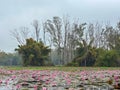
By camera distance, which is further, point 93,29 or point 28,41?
point 93,29

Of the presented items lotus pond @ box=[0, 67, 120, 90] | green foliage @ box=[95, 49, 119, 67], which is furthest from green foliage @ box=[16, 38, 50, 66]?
lotus pond @ box=[0, 67, 120, 90]

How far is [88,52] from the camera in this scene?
3738 centimetres

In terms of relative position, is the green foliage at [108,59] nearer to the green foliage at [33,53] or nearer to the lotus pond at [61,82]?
the green foliage at [33,53]

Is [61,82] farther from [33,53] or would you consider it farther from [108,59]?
[33,53]

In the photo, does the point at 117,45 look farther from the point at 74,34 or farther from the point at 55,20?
the point at 55,20

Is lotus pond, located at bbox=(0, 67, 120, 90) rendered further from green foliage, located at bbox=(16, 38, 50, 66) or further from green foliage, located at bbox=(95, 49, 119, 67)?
green foliage, located at bbox=(16, 38, 50, 66)

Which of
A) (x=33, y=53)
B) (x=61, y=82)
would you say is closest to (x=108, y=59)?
(x=33, y=53)

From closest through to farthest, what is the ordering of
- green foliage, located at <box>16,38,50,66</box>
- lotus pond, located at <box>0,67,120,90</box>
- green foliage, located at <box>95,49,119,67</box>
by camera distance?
lotus pond, located at <box>0,67,120,90</box>, green foliage, located at <box>95,49,119,67</box>, green foliage, located at <box>16,38,50,66</box>

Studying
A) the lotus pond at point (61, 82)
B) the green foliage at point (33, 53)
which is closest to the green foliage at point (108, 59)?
the green foliage at point (33, 53)

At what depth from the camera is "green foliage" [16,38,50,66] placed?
37.8 m

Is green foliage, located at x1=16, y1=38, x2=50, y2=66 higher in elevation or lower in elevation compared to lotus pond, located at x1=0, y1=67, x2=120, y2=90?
higher

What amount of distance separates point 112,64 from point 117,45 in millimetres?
8327

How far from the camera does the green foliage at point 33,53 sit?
124 ft

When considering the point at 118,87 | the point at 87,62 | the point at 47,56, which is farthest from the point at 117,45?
the point at 118,87
